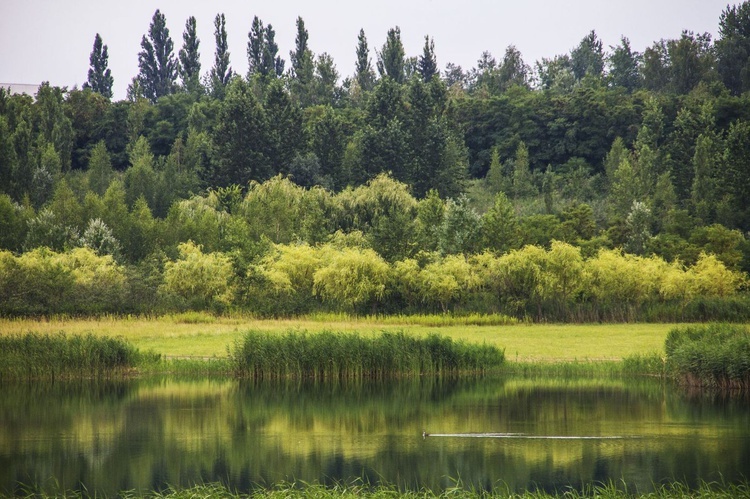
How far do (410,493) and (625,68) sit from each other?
143m

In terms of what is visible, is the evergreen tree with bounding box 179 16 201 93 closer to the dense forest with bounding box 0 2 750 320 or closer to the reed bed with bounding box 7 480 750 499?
the dense forest with bounding box 0 2 750 320

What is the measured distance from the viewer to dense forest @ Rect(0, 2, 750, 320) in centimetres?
6216

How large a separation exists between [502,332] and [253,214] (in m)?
37.1

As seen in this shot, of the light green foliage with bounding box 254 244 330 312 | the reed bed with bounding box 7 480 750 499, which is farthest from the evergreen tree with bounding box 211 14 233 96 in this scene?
the reed bed with bounding box 7 480 750 499

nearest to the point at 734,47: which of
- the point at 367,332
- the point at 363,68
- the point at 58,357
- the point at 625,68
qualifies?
the point at 625,68

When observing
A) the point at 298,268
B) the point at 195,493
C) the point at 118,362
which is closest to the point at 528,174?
the point at 298,268

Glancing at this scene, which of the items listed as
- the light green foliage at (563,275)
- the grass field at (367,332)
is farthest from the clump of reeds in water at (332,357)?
the light green foliage at (563,275)

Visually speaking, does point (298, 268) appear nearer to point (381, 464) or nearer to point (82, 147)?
point (381, 464)

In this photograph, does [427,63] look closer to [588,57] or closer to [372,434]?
[588,57]

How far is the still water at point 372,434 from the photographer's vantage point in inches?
958

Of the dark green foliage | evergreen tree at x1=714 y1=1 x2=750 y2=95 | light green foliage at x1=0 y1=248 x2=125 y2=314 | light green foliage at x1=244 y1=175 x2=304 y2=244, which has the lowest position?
light green foliage at x1=0 y1=248 x2=125 y2=314

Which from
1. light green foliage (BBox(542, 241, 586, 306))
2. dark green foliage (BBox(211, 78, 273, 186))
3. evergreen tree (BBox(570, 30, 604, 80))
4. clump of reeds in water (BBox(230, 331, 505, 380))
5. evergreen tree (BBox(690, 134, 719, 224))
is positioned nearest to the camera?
clump of reeds in water (BBox(230, 331, 505, 380))

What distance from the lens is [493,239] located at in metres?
71.4

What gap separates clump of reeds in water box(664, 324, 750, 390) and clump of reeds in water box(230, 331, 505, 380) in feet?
28.7
